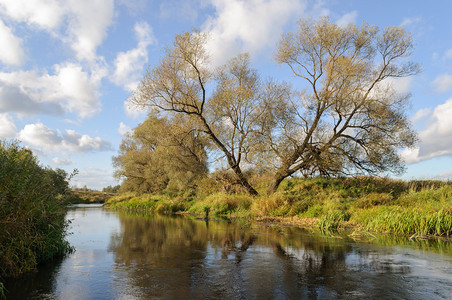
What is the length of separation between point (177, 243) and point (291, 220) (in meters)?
9.23

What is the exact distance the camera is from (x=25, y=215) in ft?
23.2

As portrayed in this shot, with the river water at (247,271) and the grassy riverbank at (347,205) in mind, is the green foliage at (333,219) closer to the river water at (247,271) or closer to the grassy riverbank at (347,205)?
the grassy riverbank at (347,205)

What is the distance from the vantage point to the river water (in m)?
6.21

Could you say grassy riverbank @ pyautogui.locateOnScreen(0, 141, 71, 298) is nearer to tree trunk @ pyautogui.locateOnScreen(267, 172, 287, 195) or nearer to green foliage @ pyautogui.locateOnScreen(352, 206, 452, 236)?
green foliage @ pyautogui.locateOnScreen(352, 206, 452, 236)

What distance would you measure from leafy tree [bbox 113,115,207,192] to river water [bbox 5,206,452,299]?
1411cm

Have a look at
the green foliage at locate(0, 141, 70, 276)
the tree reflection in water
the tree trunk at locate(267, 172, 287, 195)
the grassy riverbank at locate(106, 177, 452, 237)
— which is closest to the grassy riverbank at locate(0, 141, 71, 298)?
the green foliage at locate(0, 141, 70, 276)

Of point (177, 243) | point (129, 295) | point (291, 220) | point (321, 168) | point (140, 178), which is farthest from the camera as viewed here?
point (140, 178)

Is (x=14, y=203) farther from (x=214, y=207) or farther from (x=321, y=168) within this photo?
(x=321, y=168)

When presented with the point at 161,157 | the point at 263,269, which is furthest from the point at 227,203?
the point at 263,269

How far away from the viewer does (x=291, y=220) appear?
19375 mm

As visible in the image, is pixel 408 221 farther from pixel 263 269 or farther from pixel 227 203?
pixel 227 203

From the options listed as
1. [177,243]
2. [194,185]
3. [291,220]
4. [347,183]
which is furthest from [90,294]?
[194,185]

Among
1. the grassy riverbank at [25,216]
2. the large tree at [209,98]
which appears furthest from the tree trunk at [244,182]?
the grassy riverbank at [25,216]

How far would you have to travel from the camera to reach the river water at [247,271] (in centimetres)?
621
